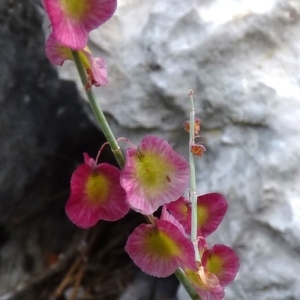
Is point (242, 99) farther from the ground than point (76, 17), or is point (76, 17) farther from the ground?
point (76, 17)

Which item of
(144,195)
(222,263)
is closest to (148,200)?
(144,195)

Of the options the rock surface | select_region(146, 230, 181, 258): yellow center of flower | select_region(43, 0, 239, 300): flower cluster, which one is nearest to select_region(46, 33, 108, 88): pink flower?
select_region(43, 0, 239, 300): flower cluster

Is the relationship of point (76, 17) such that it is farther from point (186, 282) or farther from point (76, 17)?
point (186, 282)

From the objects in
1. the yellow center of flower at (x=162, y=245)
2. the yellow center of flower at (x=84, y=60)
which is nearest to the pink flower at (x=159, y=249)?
the yellow center of flower at (x=162, y=245)

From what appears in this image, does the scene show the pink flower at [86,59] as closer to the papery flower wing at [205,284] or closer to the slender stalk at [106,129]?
the slender stalk at [106,129]

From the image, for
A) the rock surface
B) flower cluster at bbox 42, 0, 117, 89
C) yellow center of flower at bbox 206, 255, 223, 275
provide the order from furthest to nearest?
the rock surface < yellow center of flower at bbox 206, 255, 223, 275 < flower cluster at bbox 42, 0, 117, 89

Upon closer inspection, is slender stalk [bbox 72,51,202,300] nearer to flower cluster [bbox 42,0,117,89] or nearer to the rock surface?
flower cluster [bbox 42,0,117,89]

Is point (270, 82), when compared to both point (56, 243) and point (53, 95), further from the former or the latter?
point (56, 243)
